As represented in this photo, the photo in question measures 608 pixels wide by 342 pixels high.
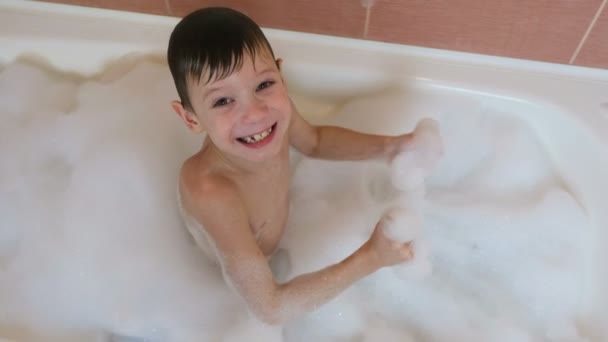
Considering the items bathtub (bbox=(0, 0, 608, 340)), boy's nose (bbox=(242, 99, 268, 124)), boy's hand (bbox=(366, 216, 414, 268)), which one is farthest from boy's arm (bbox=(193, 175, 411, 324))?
bathtub (bbox=(0, 0, 608, 340))

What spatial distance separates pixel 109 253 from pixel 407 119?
62cm

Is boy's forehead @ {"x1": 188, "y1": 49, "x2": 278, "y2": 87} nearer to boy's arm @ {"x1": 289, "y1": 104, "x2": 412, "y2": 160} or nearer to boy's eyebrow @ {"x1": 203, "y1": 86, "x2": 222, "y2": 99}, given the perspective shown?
boy's eyebrow @ {"x1": 203, "y1": 86, "x2": 222, "y2": 99}

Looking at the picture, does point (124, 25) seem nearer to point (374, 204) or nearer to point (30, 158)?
point (30, 158)

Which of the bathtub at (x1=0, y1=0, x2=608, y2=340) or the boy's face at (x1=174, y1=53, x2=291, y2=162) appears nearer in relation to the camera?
the boy's face at (x1=174, y1=53, x2=291, y2=162)

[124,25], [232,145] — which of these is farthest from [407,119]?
[124,25]

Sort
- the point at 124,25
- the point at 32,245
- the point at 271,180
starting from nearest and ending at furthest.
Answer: the point at 271,180
the point at 32,245
the point at 124,25

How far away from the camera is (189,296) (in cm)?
100

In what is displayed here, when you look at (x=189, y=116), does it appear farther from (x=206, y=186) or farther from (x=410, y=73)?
(x=410, y=73)

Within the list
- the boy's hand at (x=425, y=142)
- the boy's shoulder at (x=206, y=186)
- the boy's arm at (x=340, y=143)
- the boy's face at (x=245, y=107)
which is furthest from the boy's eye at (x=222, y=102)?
the boy's hand at (x=425, y=142)

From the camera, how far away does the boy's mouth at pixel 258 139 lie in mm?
760

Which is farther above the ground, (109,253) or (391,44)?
(391,44)

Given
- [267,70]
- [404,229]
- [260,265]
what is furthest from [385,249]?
[267,70]

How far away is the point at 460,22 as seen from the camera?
102 centimetres

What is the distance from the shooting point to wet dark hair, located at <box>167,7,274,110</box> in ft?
2.28
